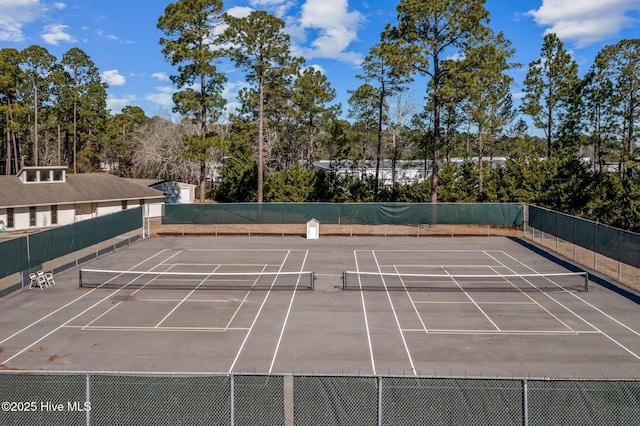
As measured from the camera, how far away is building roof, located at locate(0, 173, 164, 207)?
3688 centimetres

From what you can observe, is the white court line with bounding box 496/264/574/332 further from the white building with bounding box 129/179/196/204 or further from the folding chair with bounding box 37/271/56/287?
the white building with bounding box 129/179/196/204

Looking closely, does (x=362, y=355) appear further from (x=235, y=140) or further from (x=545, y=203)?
(x=235, y=140)

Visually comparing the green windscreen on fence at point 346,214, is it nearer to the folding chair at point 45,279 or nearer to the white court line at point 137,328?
the folding chair at point 45,279

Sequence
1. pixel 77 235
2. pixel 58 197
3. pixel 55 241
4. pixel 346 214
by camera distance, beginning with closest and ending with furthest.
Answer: pixel 55 241 < pixel 77 235 < pixel 346 214 < pixel 58 197

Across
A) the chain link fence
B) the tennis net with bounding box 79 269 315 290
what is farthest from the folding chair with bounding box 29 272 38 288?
the chain link fence

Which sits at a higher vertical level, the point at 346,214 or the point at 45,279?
the point at 346,214

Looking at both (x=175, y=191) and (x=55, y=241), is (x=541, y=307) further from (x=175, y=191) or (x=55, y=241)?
(x=175, y=191)

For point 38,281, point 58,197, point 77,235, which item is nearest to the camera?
point 38,281

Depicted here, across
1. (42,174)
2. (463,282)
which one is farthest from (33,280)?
(42,174)

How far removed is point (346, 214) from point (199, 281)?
606 inches

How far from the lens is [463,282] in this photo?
71.9 ft

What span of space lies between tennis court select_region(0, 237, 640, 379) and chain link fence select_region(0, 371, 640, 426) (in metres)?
4.36

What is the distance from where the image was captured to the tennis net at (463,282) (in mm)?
20781

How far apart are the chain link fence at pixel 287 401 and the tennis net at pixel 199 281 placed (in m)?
11.9
